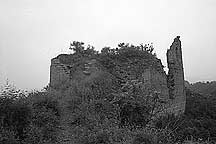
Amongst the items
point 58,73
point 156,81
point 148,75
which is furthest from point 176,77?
point 58,73

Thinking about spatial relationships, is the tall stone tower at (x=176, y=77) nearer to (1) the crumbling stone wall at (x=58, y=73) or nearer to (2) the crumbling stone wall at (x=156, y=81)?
(2) the crumbling stone wall at (x=156, y=81)

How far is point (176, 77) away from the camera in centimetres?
2084

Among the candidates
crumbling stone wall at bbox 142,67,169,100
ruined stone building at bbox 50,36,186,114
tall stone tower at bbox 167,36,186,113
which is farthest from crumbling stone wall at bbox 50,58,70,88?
tall stone tower at bbox 167,36,186,113

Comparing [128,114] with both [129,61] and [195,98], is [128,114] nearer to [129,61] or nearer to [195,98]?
[129,61]

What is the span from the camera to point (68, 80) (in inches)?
706

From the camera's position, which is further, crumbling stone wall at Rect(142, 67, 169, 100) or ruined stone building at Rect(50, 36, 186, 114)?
ruined stone building at Rect(50, 36, 186, 114)

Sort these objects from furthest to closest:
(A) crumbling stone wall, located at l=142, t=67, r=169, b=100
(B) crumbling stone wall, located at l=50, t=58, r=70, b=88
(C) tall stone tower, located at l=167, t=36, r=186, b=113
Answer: (C) tall stone tower, located at l=167, t=36, r=186, b=113 → (B) crumbling stone wall, located at l=50, t=58, r=70, b=88 → (A) crumbling stone wall, located at l=142, t=67, r=169, b=100

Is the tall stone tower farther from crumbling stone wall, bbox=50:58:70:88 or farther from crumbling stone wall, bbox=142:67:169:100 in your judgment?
crumbling stone wall, bbox=50:58:70:88

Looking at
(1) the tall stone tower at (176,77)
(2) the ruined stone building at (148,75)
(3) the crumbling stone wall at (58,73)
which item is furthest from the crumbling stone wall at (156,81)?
(3) the crumbling stone wall at (58,73)

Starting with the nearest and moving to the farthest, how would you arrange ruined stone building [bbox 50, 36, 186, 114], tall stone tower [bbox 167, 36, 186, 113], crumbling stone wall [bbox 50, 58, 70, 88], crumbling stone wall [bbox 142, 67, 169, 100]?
crumbling stone wall [bbox 142, 67, 169, 100] < ruined stone building [bbox 50, 36, 186, 114] < crumbling stone wall [bbox 50, 58, 70, 88] < tall stone tower [bbox 167, 36, 186, 113]

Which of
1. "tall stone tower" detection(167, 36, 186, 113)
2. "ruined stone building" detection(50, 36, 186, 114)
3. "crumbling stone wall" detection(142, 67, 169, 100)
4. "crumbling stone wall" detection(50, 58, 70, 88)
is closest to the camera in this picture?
"crumbling stone wall" detection(142, 67, 169, 100)

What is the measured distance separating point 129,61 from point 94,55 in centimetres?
224

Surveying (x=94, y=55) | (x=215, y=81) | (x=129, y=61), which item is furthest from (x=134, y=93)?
(x=215, y=81)

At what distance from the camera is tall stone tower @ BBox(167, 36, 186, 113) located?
20.0 meters
